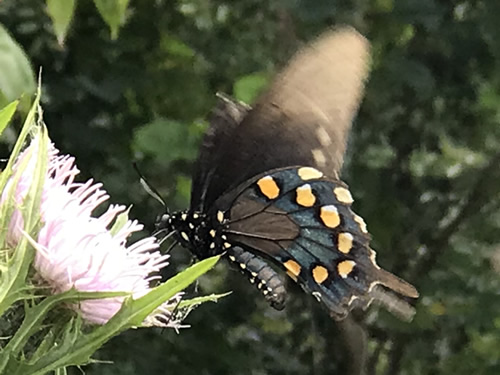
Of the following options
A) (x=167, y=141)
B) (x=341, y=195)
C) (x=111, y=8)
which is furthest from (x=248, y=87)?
(x=111, y=8)

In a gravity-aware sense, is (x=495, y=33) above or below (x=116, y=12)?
below

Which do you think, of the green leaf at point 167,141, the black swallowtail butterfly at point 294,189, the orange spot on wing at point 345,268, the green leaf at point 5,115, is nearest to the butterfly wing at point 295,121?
the black swallowtail butterfly at point 294,189

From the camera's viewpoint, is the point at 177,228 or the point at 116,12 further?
the point at 177,228

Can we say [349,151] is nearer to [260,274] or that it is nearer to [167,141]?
[167,141]

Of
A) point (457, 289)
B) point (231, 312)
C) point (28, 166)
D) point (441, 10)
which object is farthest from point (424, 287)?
point (28, 166)

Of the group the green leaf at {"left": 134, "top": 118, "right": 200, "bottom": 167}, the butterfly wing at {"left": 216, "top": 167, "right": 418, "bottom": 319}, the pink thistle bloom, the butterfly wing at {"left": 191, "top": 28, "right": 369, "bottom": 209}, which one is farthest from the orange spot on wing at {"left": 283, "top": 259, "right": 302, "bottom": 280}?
the pink thistle bloom

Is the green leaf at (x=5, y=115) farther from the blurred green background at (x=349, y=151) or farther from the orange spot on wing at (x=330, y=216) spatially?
the blurred green background at (x=349, y=151)

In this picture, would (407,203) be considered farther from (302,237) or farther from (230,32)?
(302,237)
